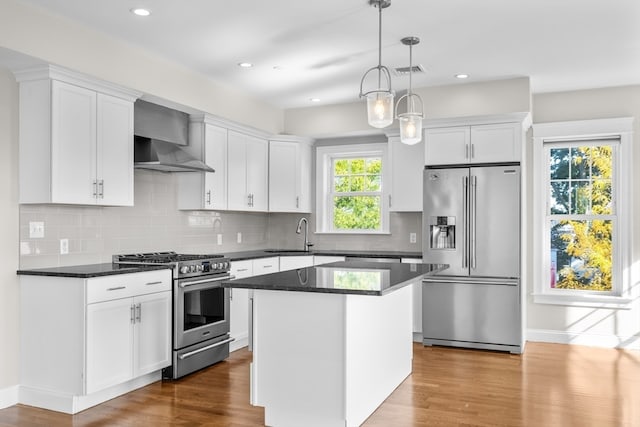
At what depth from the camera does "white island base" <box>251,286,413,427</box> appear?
10.2ft

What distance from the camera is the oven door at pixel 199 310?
432 cm

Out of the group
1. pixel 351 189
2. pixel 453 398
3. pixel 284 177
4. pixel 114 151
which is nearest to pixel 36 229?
pixel 114 151

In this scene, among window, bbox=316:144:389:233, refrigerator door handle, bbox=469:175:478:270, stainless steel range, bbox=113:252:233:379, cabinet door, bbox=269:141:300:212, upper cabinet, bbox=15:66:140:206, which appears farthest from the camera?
window, bbox=316:144:389:233

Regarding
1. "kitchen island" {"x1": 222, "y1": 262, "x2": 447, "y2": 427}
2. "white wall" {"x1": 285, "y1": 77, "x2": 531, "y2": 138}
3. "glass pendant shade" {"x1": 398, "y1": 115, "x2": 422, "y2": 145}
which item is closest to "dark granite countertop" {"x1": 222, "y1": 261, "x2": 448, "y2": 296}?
"kitchen island" {"x1": 222, "y1": 262, "x2": 447, "y2": 427}

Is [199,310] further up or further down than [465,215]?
further down

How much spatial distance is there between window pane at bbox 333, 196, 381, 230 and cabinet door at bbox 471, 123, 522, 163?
1.49 metres

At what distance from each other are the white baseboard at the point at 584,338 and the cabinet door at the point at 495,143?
6.32 feet

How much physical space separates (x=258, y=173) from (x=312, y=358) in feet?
11.0

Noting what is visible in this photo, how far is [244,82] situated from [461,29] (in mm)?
2293

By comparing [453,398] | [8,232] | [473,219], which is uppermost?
[473,219]

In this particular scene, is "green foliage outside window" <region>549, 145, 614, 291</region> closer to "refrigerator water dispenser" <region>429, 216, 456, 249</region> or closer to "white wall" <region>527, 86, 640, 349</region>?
"white wall" <region>527, 86, 640, 349</region>

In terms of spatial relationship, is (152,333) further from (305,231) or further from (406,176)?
(406,176)

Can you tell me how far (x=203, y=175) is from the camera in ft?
17.4

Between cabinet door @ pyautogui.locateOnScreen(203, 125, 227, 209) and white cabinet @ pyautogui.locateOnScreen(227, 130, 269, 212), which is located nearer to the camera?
cabinet door @ pyautogui.locateOnScreen(203, 125, 227, 209)
